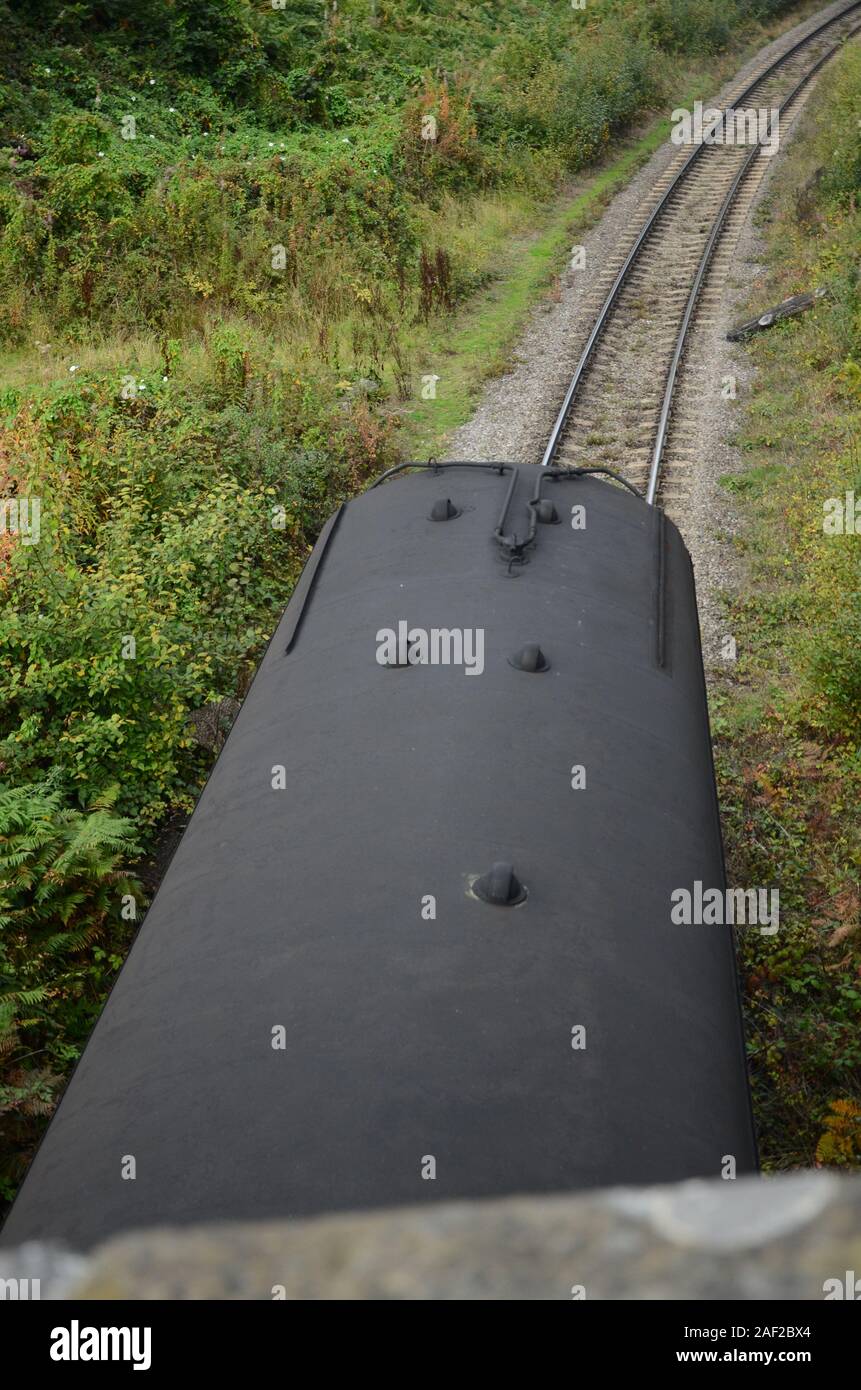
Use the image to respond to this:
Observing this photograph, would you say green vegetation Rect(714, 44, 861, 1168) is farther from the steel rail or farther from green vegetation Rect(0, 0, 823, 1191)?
green vegetation Rect(0, 0, 823, 1191)

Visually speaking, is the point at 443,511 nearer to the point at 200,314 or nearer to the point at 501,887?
the point at 501,887

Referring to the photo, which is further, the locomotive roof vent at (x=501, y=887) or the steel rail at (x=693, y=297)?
the steel rail at (x=693, y=297)

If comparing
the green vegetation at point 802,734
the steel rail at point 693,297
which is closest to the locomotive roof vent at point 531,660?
the green vegetation at point 802,734

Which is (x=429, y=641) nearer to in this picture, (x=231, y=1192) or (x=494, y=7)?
(x=231, y=1192)

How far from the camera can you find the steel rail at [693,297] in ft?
43.8

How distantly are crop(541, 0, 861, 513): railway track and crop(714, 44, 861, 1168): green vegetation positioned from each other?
1139 millimetres

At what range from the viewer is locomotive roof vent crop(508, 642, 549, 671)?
4.75 metres

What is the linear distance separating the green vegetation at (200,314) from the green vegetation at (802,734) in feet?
14.8

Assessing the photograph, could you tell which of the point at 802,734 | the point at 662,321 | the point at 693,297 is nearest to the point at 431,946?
the point at 802,734

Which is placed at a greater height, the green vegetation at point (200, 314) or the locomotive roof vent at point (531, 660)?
the green vegetation at point (200, 314)

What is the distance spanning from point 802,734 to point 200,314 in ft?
38.3

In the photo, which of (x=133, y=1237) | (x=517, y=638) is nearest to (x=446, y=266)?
(x=517, y=638)

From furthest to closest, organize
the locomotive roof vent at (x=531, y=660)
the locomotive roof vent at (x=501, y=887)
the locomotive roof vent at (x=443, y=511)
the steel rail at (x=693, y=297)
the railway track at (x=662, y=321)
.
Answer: the railway track at (x=662, y=321), the steel rail at (x=693, y=297), the locomotive roof vent at (x=443, y=511), the locomotive roof vent at (x=531, y=660), the locomotive roof vent at (x=501, y=887)

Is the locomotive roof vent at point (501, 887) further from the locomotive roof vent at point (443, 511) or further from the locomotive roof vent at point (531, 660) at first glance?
the locomotive roof vent at point (443, 511)
